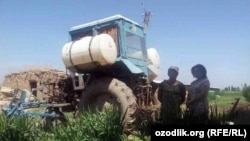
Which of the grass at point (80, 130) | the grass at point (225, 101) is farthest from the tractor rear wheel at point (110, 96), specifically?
the grass at point (225, 101)

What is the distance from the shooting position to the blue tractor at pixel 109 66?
777cm

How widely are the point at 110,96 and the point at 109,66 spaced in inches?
27.1

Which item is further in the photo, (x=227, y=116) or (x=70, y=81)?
(x=70, y=81)

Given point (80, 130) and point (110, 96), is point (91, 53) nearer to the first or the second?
point (110, 96)

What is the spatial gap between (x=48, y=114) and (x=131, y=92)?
226 centimetres

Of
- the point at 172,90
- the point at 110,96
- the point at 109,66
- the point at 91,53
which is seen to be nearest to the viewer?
the point at 172,90

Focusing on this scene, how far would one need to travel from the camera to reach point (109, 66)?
8.20 metres

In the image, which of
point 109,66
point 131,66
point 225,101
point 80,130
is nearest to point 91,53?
point 109,66

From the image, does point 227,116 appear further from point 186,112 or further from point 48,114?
point 48,114

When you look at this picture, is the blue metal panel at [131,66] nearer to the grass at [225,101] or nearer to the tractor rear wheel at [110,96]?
the tractor rear wheel at [110,96]

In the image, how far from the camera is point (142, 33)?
9812mm

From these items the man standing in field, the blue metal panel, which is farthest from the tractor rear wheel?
the man standing in field

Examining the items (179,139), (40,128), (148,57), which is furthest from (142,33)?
(179,139)

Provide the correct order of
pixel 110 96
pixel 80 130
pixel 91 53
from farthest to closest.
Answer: pixel 110 96, pixel 91 53, pixel 80 130
